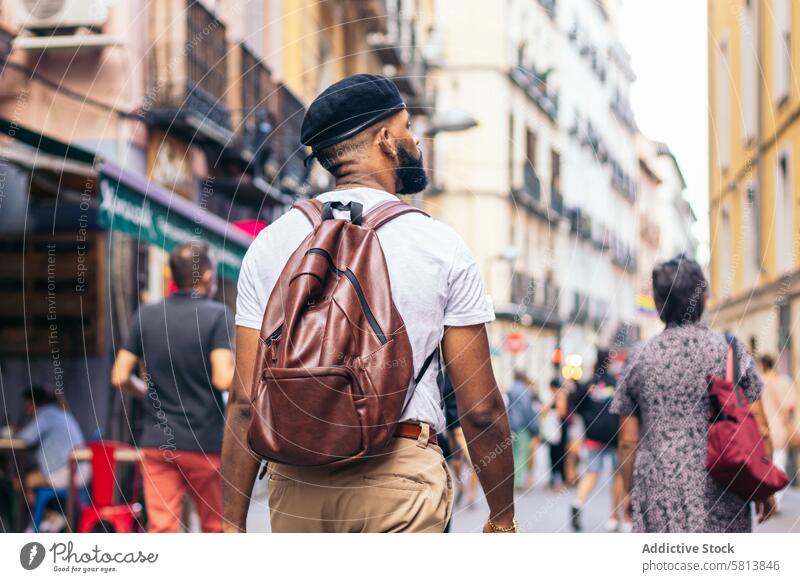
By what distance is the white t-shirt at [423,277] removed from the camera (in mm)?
2566

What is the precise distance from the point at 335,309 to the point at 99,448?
3.99 meters

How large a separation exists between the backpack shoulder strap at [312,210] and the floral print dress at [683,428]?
173 cm

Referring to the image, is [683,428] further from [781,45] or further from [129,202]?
[129,202]

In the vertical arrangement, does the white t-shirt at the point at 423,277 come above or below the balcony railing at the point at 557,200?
below

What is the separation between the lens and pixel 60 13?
825 centimetres

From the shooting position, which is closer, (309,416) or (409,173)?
(309,416)

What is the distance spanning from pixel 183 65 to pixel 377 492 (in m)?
7.85

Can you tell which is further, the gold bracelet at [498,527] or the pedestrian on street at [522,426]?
the pedestrian on street at [522,426]

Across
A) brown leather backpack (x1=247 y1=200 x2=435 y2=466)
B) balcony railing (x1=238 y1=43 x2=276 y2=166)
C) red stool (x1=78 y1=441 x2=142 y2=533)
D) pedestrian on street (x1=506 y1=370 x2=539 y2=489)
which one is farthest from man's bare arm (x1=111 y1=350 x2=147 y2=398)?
pedestrian on street (x1=506 y1=370 x2=539 y2=489)

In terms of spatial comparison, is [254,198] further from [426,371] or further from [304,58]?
[426,371]

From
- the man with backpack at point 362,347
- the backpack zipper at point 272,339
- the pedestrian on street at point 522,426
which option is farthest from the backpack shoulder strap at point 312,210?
the pedestrian on street at point 522,426

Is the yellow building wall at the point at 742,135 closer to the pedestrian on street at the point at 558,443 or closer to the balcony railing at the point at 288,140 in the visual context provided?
the pedestrian on street at the point at 558,443

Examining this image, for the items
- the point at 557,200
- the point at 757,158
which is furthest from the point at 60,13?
the point at 757,158

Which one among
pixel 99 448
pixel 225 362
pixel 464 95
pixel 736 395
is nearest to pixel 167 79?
pixel 464 95
